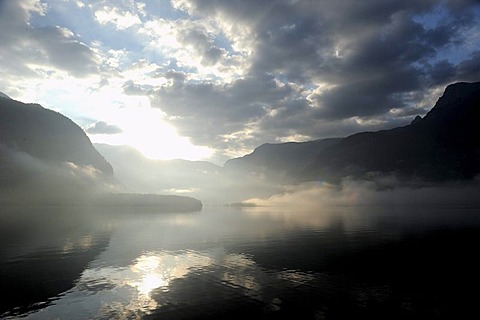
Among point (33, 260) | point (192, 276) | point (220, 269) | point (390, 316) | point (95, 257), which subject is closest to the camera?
point (390, 316)

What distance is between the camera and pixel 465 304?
49.1m

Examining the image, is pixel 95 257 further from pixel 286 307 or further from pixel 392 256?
pixel 392 256

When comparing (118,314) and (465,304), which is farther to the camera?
(465,304)

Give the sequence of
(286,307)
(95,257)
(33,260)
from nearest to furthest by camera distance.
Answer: (286,307) < (33,260) < (95,257)

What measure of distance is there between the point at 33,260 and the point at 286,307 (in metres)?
67.8

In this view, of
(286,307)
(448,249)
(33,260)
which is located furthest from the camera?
(448,249)

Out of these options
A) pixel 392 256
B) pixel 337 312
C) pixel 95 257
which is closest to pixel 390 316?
pixel 337 312

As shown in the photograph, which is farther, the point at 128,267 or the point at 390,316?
the point at 128,267

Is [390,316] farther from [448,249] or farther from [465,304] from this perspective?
[448,249]

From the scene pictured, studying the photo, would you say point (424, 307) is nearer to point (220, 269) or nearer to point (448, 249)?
point (220, 269)

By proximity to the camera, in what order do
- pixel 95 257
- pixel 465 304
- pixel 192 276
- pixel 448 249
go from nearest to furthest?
pixel 465 304 → pixel 192 276 → pixel 95 257 → pixel 448 249

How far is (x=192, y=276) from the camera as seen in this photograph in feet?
215

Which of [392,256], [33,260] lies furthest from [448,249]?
[33,260]

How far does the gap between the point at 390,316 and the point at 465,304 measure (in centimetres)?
1587
